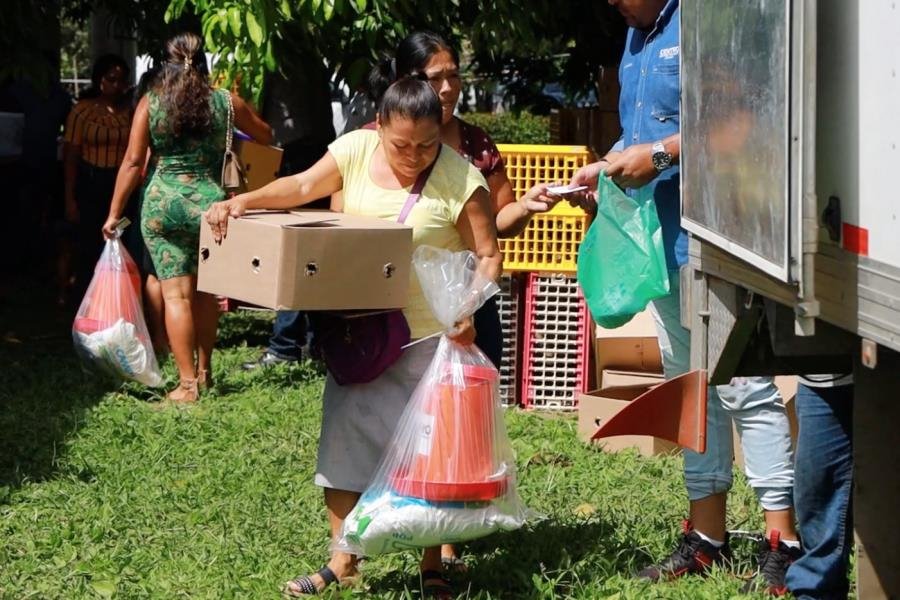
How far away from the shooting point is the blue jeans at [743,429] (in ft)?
14.6

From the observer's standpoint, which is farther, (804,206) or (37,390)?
(37,390)

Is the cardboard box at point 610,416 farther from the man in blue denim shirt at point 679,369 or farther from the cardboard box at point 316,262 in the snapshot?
the cardboard box at point 316,262

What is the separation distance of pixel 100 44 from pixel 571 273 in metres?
7.35

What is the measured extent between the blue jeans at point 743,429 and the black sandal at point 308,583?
3.76ft

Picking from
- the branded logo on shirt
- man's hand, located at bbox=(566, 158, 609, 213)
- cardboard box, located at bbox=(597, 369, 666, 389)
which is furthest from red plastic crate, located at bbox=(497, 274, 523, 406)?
the branded logo on shirt

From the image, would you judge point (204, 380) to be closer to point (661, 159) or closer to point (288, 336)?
point (288, 336)

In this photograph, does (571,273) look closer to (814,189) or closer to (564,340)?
(564,340)

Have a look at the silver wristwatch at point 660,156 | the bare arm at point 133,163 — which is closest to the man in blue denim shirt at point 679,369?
the silver wristwatch at point 660,156

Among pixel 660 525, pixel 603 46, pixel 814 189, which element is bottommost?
pixel 660 525

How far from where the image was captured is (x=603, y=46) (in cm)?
978

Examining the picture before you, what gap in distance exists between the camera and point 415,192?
14.4 ft

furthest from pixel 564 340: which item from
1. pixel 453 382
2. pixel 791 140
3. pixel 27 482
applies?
pixel 791 140

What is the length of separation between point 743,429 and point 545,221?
2816 millimetres

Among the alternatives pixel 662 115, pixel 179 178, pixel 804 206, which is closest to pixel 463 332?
pixel 662 115
